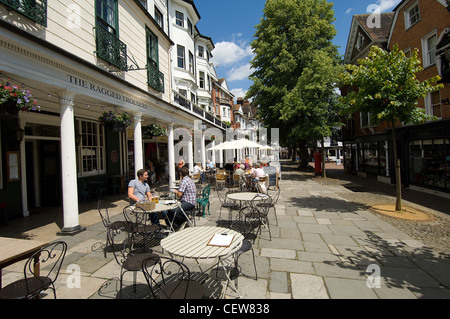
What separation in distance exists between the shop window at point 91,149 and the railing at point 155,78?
344 cm

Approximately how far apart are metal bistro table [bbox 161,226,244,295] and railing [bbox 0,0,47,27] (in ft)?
17.0

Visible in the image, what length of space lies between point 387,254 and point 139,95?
345 inches

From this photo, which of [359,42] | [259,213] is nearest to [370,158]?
[359,42]

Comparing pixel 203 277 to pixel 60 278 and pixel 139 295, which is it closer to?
pixel 139 295

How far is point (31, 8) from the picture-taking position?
15.2 ft

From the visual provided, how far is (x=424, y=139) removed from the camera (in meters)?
11.6

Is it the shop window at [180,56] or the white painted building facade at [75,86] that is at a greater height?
the shop window at [180,56]

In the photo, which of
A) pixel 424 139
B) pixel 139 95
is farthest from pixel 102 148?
pixel 424 139

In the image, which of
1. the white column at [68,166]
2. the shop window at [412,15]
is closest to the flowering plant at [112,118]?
the white column at [68,166]

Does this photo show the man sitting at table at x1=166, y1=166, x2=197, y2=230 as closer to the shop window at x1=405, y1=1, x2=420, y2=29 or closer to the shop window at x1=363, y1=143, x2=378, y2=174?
the shop window at x1=405, y1=1, x2=420, y2=29

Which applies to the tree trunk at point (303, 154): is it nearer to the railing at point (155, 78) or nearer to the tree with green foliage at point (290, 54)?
the tree with green foliage at point (290, 54)

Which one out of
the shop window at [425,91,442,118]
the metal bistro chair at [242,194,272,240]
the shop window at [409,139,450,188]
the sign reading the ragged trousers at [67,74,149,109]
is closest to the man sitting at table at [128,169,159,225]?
the metal bistro chair at [242,194,272,240]

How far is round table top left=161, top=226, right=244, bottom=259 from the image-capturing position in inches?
105

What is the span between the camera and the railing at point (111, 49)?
22.2 ft
